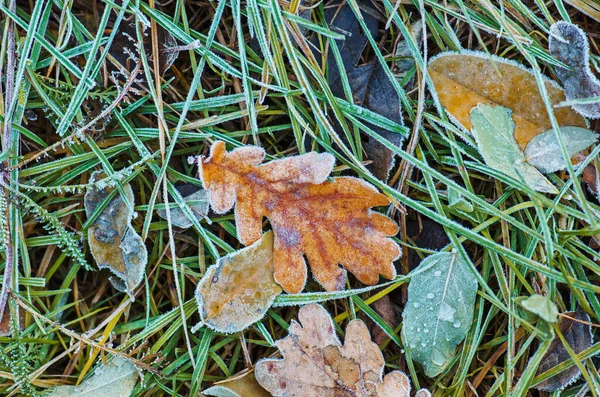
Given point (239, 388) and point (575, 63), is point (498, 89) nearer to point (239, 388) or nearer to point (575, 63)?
point (575, 63)

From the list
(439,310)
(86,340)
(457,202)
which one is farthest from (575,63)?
(86,340)

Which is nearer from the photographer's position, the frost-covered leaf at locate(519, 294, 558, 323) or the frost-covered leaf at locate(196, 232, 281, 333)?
the frost-covered leaf at locate(519, 294, 558, 323)

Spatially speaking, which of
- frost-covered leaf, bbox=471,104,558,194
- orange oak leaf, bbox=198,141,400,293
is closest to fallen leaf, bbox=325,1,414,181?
orange oak leaf, bbox=198,141,400,293

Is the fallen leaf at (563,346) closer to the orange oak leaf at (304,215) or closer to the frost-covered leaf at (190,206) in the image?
the orange oak leaf at (304,215)

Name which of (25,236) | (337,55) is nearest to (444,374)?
(337,55)

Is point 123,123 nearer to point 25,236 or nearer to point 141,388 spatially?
point 25,236

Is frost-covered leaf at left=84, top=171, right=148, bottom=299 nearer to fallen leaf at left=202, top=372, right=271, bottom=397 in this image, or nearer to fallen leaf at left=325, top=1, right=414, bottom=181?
fallen leaf at left=202, top=372, right=271, bottom=397
